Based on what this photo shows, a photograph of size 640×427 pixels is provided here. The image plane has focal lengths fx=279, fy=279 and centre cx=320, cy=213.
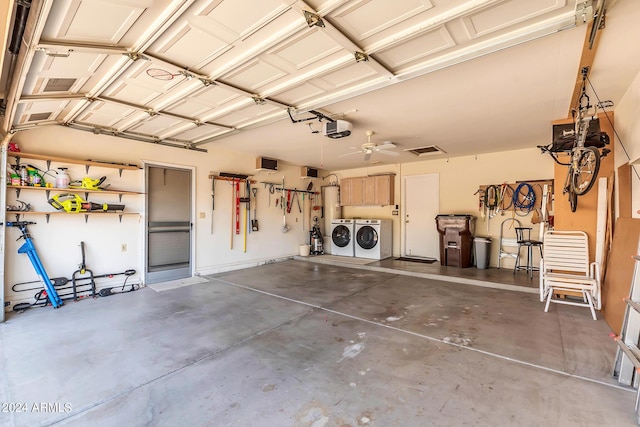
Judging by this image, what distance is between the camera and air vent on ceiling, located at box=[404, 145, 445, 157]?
574cm

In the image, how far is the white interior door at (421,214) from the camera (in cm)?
689

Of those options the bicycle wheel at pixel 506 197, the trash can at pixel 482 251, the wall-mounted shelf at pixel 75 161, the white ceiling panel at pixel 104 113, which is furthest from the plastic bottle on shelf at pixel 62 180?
the bicycle wheel at pixel 506 197

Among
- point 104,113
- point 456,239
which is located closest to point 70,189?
point 104,113

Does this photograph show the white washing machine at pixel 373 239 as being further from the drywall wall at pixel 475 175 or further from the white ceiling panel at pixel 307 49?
the white ceiling panel at pixel 307 49

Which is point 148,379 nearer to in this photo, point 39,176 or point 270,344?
point 270,344

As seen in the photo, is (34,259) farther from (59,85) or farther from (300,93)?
(300,93)

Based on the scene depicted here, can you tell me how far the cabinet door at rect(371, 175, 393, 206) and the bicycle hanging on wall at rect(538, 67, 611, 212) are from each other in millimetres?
3919

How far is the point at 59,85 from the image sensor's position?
9.01 feet

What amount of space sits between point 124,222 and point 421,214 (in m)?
6.36

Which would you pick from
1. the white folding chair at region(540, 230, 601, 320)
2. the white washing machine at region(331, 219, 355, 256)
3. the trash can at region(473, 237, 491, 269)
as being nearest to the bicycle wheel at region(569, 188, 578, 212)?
the white folding chair at region(540, 230, 601, 320)

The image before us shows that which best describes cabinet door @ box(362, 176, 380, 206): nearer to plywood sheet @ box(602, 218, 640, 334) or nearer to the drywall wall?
the drywall wall

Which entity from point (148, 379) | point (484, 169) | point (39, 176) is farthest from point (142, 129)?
point (484, 169)

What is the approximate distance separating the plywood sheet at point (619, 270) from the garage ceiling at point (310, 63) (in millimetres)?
1496

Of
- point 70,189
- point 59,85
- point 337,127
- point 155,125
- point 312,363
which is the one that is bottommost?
point 312,363
